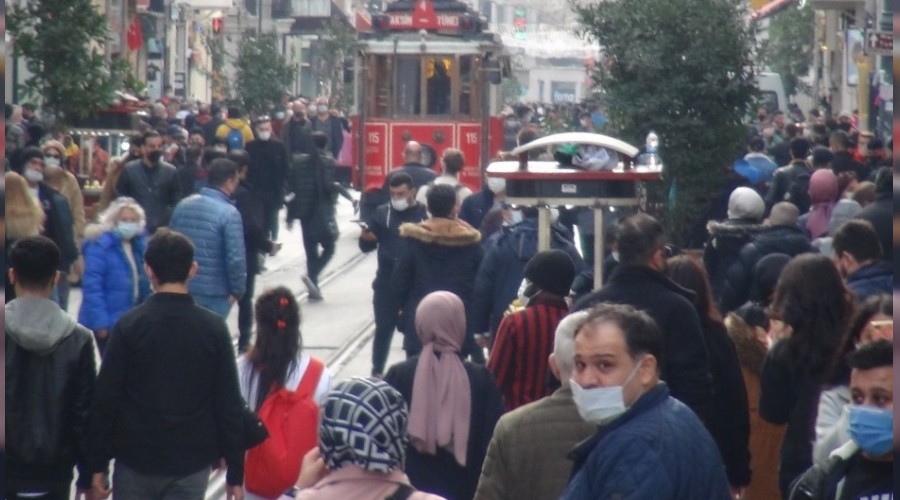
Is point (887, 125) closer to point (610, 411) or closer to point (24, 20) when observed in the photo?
point (24, 20)

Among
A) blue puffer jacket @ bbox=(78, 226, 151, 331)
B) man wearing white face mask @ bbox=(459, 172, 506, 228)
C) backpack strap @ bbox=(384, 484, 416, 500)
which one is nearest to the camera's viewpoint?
backpack strap @ bbox=(384, 484, 416, 500)

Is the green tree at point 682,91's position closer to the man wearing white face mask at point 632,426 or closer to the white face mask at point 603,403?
the man wearing white face mask at point 632,426

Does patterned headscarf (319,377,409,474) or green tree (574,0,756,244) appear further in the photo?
green tree (574,0,756,244)

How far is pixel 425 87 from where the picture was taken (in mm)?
26500

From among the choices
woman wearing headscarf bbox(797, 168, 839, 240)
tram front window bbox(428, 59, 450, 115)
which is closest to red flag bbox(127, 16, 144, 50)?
tram front window bbox(428, 59, 450, 115)

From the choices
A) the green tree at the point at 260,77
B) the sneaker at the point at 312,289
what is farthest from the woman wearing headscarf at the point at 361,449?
the green tree at the point at 260,77

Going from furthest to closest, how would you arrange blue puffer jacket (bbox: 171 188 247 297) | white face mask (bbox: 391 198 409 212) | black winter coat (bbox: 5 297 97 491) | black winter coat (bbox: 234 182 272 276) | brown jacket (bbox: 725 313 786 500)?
black winter coat (bbox: 234 182 272 276) < white face mask (bbox: 391 198 409 212) < blue puffer jacket (bbox: 171 188 247 297) < brown jacket (bbox: 725 313 786 500) < black winter coat (bbox: 5 297 97 491)

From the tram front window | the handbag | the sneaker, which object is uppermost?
the tram front window

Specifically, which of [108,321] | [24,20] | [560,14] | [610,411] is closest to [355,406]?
[610,411]

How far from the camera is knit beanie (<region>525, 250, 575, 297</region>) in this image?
814 cm

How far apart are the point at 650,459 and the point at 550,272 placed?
3.76 metres

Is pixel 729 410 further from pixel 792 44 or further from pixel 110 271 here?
pixel 792 44

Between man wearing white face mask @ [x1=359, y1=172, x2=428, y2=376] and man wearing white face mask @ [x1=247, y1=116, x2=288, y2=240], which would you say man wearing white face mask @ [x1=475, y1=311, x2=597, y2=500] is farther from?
man wearing white face mask @ [x1=247, y1=116, x2=288, y2=240]

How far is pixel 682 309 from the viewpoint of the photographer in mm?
6988
